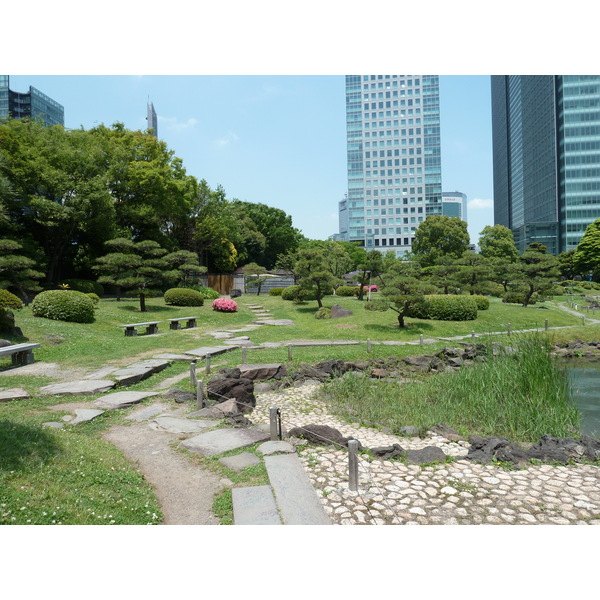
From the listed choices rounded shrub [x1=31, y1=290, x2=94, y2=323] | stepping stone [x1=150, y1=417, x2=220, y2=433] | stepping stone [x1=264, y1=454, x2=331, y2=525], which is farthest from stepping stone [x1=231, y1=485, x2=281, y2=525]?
rounded shrub [x1=31, y1=290, x2=94, y2=323]

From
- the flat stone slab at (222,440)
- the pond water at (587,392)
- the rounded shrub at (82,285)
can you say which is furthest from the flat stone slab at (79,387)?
the rounded shrub at (82,285)

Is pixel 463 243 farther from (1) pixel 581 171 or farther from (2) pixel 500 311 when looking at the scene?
(1) pixel 581 171

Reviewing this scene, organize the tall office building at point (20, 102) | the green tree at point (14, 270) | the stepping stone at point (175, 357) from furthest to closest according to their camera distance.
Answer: the tall office building at point (20, 102) → the green tree at point (14, 270) → the stepping stone at point (175, 357)

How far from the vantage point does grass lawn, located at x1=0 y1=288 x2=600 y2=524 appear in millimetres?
3480

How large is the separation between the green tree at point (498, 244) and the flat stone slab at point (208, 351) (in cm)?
4296

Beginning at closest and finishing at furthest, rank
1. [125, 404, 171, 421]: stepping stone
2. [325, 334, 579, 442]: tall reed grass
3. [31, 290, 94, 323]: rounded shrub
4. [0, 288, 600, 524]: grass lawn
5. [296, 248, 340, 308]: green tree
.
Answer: [0, 288, 600, 524]: grass lawn
[125, 404, 171, 421]: stepping stone
[325, 334, 579, 442]: tall reed grass
[31, 290, 94, 323]: rounded shrub
[296, 248, 340, 308]: green tree

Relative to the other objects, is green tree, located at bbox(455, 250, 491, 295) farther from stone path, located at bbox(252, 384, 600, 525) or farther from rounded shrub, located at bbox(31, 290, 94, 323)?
stone path, located at bbox(252, 384, 600, 525)

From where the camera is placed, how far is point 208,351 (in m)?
11.9

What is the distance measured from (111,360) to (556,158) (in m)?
80.7

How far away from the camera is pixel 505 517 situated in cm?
349

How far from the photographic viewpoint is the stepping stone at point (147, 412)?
6230 millimetres

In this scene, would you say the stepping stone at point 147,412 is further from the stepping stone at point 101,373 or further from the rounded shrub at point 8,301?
the rounded shrub at point 8,301

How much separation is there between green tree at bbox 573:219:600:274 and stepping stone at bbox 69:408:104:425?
4856 centimetres
